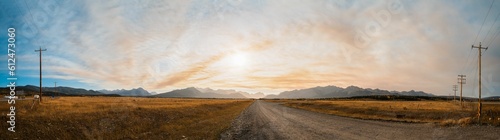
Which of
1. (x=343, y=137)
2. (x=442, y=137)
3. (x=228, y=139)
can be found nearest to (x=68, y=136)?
(x=228, y=139)

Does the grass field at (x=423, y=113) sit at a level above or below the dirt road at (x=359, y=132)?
below

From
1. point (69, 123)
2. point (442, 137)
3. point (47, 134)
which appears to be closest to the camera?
point (47, 134)

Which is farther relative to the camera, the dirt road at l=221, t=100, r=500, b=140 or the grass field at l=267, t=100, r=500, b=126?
the grass field at l=267, t=100, r=500, b=126

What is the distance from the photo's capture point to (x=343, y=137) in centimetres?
1772

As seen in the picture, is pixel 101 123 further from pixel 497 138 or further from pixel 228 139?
pixel 497 138

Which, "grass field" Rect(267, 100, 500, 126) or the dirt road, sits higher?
the dirt road

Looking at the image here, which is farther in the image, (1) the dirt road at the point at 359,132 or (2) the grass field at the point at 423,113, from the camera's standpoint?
(2) the grass field at the point at 423,113

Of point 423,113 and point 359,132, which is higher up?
point 359,132

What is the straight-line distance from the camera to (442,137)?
696 inches

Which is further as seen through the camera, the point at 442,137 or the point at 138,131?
the point at 138,131

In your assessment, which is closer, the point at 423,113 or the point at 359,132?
the point at 359,132

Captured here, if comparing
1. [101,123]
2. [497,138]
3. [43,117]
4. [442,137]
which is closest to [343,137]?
[442,137]

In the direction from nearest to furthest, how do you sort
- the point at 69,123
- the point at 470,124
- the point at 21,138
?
1. the point at 21,138
2. the point at 69,123
3. the point at 470,124

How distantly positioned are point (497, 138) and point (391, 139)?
649cm
